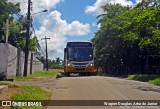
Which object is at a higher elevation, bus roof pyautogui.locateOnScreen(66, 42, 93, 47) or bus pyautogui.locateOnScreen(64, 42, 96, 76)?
bus roof pyautogui.locateOnScreen(66, 42, 93, 47)

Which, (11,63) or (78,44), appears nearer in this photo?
(11,63)

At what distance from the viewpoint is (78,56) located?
3344 centimetres

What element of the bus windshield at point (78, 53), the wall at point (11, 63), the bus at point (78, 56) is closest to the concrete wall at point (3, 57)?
the wall at point (11, 63)

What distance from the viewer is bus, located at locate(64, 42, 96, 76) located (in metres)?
33.3

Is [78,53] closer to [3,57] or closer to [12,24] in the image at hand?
[3,57]

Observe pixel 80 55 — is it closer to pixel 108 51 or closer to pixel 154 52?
pixel 154 52

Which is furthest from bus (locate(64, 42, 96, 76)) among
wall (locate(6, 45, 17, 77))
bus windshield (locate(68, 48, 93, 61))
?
wall (locate(6, 45, 17, 77))

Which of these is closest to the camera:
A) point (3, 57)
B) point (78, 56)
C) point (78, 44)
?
point (3, 57)

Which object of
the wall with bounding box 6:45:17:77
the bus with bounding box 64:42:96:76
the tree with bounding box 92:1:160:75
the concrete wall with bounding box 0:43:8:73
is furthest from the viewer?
the tree with bounding box 92:1:160:75

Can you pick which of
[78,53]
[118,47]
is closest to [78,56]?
[78,53]

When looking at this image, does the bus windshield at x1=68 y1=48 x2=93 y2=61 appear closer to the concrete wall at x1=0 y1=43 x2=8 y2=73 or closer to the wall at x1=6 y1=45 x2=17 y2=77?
the wall at x1=6 y1=45 x2=17 y2=77

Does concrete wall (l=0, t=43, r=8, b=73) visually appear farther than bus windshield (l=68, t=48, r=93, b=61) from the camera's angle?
No

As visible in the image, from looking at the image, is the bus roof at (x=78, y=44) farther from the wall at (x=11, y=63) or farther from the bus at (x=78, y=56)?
the wall at (x=11, y=63)

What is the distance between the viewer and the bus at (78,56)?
3331cm
